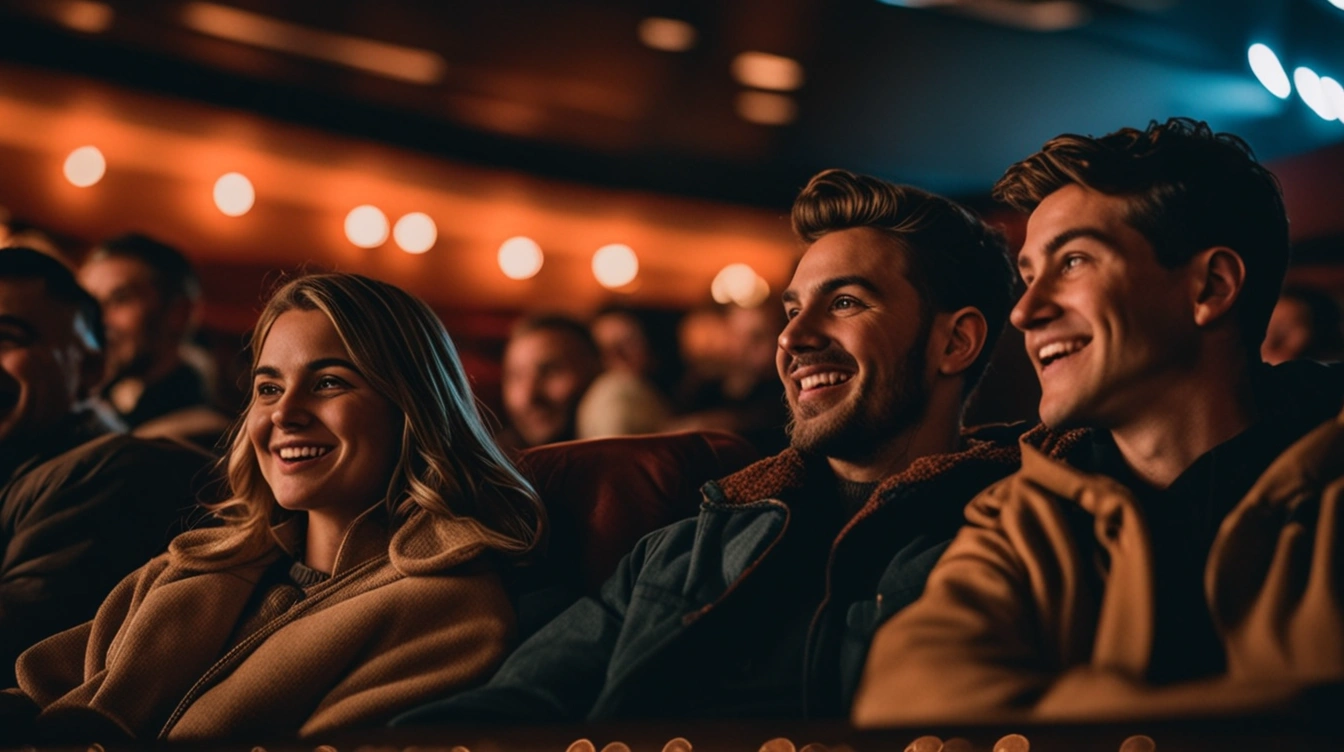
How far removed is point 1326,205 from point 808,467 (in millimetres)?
3257

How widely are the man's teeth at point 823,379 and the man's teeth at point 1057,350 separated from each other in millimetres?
301

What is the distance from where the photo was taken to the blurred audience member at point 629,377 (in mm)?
3523

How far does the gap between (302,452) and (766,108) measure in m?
5.23

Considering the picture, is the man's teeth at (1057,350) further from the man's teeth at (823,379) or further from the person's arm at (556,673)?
the person's arm at (556,673)

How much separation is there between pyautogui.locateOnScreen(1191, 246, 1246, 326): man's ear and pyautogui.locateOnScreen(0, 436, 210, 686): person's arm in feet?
4.87

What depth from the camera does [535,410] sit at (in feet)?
11.9

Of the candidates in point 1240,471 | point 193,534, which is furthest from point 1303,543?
point 193,534

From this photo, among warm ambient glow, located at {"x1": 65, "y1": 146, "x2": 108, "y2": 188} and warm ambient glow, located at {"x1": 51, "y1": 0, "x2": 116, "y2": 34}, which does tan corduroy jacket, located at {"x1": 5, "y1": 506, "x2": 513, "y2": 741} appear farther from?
warm ambient glow, located at {"x1": 65, "y1": 146, "x2": 108, "y2": 188}

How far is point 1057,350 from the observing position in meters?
1.32

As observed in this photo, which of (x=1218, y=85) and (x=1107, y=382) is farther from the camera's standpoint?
(x=1218, y=85)

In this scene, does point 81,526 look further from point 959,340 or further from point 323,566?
point 959,340

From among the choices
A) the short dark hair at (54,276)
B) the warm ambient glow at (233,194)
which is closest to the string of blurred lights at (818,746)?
the short dark hair at (54,276)

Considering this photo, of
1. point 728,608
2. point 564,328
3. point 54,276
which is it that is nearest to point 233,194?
point 564,328

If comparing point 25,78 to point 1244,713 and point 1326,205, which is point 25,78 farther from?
point 1244,713
